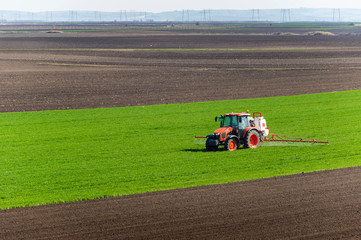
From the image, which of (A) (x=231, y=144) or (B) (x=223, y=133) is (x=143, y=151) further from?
(A) (x=231, y=144)

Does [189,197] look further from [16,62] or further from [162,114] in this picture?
[16,62]

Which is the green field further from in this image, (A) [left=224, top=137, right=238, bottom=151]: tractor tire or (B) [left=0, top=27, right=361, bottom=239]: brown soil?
(B) [left=0, top=27, right=361, bottom=239]: brown soil

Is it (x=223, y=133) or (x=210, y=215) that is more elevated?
(x=223, y=133)

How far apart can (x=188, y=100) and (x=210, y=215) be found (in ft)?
80.9

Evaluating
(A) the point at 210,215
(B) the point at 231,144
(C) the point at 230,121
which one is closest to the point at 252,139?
(B) the point at 231,144

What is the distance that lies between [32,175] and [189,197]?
20.0 feet

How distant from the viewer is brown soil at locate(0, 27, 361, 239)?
14.0 metres

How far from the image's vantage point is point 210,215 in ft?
49.2

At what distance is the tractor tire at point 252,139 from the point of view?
76.3 feet

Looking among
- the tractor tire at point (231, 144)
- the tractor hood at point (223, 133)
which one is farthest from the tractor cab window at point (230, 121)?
the tractor tire at point (231, 144)

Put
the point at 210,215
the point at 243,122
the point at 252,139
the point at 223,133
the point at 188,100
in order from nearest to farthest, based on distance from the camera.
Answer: the point at 210,215 → the point at 223,133 → the point at 243,122 → the point at 252,139 → the point at 188,100

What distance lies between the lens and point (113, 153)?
22984 millimetres

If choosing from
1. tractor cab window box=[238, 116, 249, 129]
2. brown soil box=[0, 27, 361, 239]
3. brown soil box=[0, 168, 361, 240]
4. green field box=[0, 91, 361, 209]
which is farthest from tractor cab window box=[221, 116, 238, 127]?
brown soil box=[0, 168, 361, 240]

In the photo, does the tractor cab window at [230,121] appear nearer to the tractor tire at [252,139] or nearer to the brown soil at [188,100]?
the tractor tire at [252,139]
